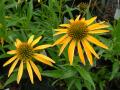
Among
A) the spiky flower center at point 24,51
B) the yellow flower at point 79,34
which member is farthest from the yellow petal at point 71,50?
the spiky flower center at point 24,51

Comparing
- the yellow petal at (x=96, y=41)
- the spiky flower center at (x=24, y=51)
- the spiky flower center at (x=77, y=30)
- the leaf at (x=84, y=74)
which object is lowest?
the leaf at (x=84, y=74)

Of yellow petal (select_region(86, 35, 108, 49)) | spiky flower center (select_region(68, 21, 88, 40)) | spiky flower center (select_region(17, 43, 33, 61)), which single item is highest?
spiky flower center (select_region(68, 21, 88, 40))

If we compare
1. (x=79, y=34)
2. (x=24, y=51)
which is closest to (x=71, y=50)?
(x=79, y=34)

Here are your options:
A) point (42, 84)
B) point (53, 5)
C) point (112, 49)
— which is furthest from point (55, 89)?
point (53, 5)

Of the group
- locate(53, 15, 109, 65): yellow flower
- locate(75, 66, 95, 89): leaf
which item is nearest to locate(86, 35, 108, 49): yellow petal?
locate(53, 15, 109, 65): yellow flower

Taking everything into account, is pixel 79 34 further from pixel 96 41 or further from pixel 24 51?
pixel 24 51

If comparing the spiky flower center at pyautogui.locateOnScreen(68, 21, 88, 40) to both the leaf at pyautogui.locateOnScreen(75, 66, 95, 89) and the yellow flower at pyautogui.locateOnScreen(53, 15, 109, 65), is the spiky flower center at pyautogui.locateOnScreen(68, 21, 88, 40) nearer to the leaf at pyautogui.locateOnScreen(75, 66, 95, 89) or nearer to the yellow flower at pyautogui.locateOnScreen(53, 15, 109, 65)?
the yellow flower at pyautogui.locateOnScreen(53, 15, 109, 65)

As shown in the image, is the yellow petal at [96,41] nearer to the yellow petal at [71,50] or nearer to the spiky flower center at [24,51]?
the yellow petal at [71,50]
